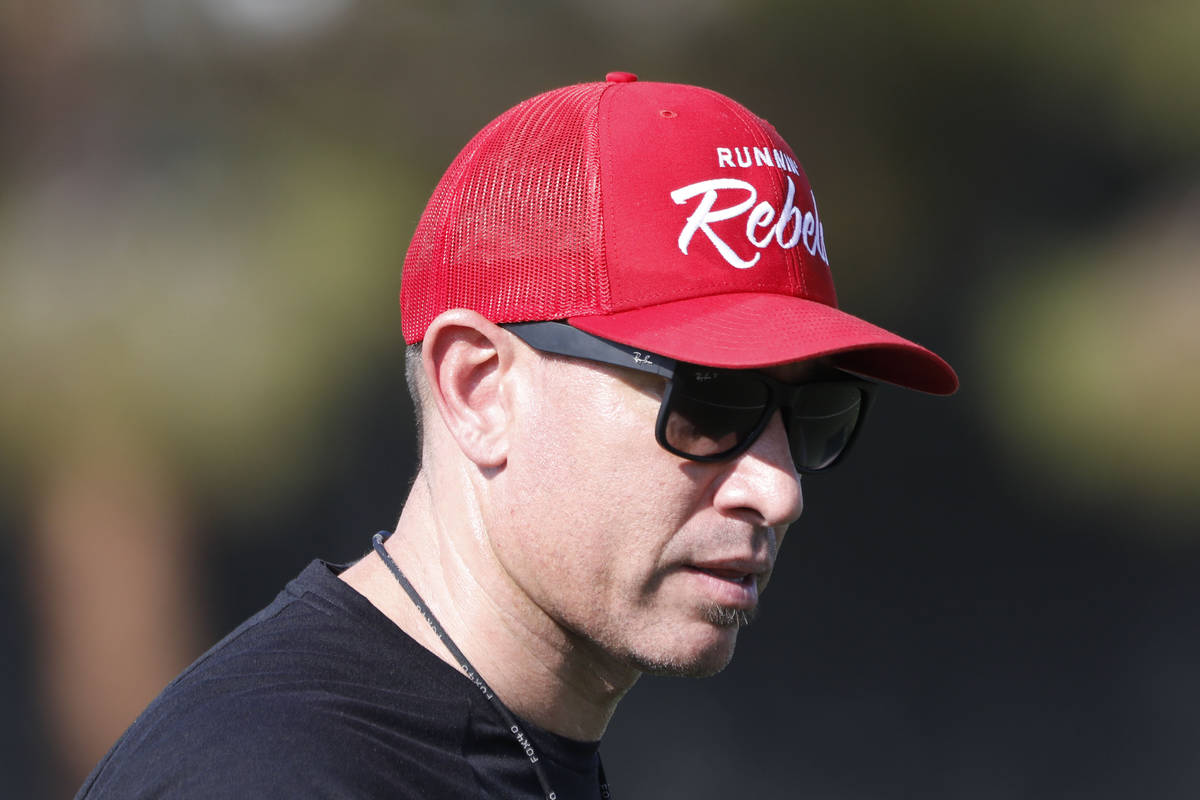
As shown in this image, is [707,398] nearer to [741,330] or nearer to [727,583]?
[741,330]

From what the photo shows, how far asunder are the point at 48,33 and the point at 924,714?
3.11 m

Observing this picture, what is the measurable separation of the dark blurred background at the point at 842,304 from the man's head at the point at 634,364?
1832 mm

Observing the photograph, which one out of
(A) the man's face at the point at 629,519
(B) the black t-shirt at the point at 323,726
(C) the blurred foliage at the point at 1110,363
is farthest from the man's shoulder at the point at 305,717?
(C) the blurred foliage at the point at 1110,363

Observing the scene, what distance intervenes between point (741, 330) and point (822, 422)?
0.26 meters

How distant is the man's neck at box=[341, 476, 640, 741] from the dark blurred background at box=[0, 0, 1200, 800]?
1.79 meters

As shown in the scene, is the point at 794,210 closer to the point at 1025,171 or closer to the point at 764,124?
the point at 764,124

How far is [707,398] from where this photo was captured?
149 cm

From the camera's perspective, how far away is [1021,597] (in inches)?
137

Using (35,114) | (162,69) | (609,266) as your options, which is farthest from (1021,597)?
(35,114)

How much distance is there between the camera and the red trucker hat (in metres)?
1.50

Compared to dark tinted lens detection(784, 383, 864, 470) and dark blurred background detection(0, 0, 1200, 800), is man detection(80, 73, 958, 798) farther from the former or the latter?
dark blurred background detection(0, 0, 1200, 800)

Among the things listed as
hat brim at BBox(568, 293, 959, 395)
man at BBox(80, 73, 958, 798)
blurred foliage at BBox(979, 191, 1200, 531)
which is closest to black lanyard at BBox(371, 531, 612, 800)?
man at BBox(80, 73, 958, 798)

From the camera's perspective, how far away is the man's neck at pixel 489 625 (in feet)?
5.14

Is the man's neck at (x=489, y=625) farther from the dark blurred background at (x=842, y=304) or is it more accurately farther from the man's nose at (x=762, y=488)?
the dark blurred background at (x=842, y=304)
